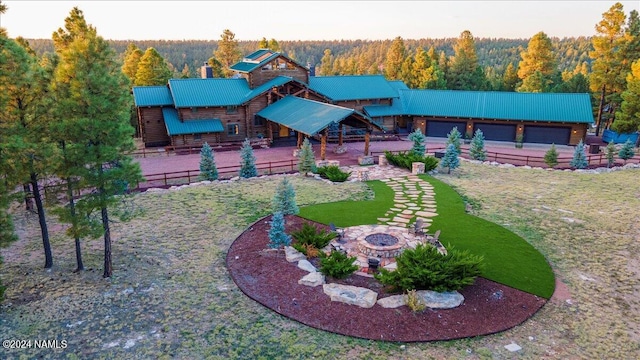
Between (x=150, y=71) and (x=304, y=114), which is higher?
(x=150, y=71)

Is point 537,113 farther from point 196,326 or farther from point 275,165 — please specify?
point 196,326

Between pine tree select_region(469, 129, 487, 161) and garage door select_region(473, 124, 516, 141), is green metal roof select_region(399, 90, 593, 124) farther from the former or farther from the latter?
pine tree select_region(469, 129, 487, 161)

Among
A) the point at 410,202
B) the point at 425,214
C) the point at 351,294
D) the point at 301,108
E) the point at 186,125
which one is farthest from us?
the point at 186,125

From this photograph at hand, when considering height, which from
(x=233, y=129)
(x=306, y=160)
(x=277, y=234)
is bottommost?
(x=277, y=234)

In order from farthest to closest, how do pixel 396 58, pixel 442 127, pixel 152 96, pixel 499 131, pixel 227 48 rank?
pixel 227 48 < pixel 396 58 < pixel 442 127 < pixel 499 131 < pixel 152 96

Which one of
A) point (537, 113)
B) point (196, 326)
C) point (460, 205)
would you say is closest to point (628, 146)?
point (537, 113)

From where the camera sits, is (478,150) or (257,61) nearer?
(478,150)

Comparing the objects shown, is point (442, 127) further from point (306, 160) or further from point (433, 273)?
point (433, 273)

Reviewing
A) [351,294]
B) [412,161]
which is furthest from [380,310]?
[412,161]

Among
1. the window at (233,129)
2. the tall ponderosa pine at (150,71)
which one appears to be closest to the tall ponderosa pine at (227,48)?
the tall ponderosa pine at (150,71)
